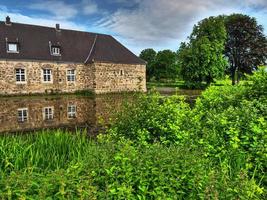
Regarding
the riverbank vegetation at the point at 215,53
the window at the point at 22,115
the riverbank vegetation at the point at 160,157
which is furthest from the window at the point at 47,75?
the riverbank vegetation at the point at 160,157

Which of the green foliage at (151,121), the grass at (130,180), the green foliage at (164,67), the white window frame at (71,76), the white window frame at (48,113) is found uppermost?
the green foliage at (164,67)

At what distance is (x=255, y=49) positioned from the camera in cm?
4297

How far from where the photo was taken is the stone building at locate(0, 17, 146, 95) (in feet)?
78.3

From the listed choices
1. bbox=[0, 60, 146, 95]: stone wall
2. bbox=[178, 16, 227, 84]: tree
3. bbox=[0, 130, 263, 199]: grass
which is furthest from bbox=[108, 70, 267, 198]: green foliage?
bbox=[178, 16, 227, 84]: tree

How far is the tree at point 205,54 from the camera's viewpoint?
114 ft

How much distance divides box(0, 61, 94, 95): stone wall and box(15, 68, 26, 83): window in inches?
10.6

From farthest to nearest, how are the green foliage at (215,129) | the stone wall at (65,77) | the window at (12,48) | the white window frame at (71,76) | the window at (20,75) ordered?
the white window frame at (71,76), the window at (20,75), the stone wall at (65,77), the window at (12,48), the green foliage at (215,129)

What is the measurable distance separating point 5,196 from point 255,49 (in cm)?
4678

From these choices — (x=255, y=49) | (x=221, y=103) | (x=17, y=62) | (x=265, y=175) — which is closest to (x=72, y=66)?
(x=17, y=62)

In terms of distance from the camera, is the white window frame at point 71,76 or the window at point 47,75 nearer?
the window at point 47,75

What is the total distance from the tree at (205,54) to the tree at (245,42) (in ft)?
28.9

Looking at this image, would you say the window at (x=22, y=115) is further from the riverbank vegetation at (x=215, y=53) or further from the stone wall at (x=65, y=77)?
the riverbank vegetation at (x=215, y=53)

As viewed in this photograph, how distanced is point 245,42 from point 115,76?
2612cm

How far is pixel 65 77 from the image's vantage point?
2684 centimetres
